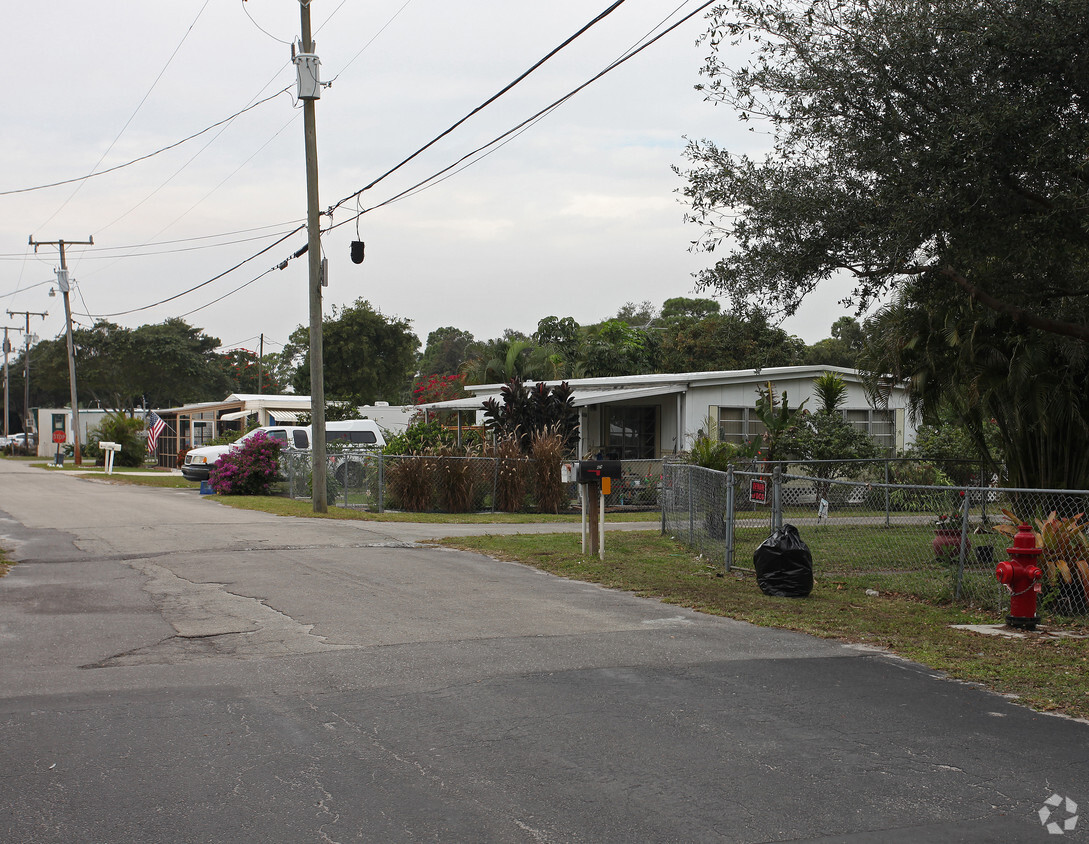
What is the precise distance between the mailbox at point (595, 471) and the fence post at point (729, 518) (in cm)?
167

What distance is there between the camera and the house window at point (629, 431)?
86.1ft

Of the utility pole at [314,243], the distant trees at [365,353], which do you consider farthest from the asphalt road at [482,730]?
the distant trees at [365,353]

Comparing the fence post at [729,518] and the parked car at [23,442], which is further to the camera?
the parked car at [23,442]

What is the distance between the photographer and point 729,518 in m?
12.1

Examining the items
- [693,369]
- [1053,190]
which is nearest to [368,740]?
[1053,190]

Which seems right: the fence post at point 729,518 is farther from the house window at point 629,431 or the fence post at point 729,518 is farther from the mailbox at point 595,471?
the house window at point 629,431

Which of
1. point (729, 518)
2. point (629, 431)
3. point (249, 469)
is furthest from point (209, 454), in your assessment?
point (729, 518)

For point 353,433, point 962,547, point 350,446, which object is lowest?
point 962,547

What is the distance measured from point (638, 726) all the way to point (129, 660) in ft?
13.2

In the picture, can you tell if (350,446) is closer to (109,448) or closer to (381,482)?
(381,482)

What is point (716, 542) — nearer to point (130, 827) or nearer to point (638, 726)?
point (638, 726)

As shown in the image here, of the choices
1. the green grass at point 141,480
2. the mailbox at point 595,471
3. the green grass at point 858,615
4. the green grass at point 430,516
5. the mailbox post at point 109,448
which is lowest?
the green grass at point 858,615

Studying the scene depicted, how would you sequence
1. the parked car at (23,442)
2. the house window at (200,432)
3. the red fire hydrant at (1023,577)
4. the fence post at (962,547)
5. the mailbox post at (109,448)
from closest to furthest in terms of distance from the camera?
the red fire hydrant at (1023,577) → the fence post at (962,547) → the mailbox post at (109,448) → the house window at (200,432) → the parked car at (23,442)

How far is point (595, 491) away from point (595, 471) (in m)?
0.36
